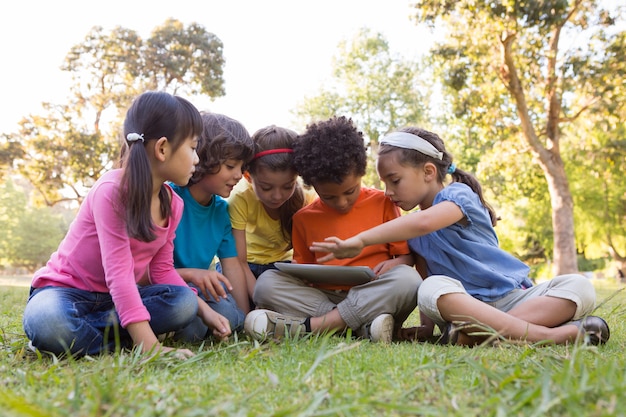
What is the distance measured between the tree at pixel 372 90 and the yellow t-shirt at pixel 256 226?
25014 millimetres

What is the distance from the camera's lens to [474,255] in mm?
3045

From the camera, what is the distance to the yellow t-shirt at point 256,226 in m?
3.45

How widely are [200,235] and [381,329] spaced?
1.22 m

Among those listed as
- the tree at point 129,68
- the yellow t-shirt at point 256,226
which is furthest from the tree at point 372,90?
the yellow t-shirt at point 256,226

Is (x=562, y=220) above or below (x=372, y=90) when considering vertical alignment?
below

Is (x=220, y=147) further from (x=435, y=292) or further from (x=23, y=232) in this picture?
(x=23, y=232)

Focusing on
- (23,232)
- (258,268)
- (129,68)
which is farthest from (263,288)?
(23,232)

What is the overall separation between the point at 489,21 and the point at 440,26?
148 cm

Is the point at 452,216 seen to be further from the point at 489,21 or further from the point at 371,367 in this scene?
the point at 489,21

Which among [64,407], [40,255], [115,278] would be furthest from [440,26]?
[40,255]

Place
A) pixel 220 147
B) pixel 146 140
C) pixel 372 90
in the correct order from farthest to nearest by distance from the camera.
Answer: pixel 372 90, pixel 220 147, pixel 146 140

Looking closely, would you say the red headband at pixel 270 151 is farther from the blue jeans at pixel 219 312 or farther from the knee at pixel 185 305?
the knee at pixel 185 305

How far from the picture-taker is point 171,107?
247 centimetres

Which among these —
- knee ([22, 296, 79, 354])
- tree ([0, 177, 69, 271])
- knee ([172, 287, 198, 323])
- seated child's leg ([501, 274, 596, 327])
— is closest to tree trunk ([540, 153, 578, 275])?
seated child's leg ([501, 274, 596, 327])
